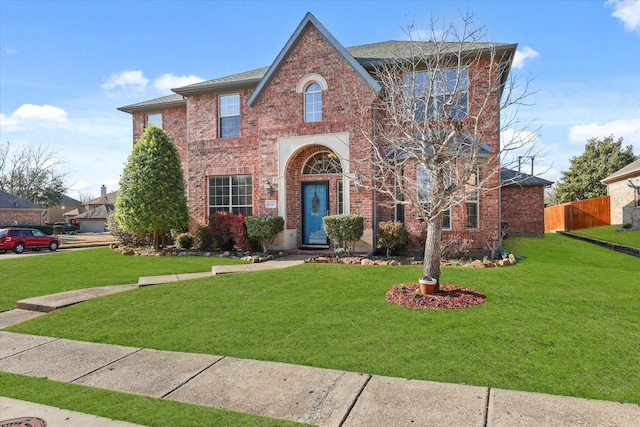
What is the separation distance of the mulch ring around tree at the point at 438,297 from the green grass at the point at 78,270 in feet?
20.9

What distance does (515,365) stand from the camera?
4465mm

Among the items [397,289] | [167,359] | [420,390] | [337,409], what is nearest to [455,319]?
[397,289]

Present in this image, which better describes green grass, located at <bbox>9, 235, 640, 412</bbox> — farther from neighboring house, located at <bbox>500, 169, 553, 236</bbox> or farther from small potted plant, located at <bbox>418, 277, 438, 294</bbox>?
neighboring house, located at <bbox>500, 169, 553, 236</bbox>

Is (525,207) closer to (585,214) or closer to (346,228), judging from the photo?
(585,214)

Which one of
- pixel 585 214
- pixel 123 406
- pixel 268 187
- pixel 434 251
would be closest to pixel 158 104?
pixel 268 187

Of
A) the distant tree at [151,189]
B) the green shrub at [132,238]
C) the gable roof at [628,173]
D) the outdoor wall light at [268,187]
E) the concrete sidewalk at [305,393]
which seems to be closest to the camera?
the concrete sidewalk at [305,393]

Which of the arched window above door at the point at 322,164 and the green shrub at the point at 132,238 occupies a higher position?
the arched window above door at the point at 322,164

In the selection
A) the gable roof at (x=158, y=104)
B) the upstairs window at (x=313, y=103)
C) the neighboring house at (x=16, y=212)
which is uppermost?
the gable roof at (x=158, y=104)

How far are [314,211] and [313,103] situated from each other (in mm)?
4010

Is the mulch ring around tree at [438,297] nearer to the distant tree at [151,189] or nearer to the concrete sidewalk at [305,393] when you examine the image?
the concrete sidewalk at [305,393]

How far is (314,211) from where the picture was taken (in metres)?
14.8

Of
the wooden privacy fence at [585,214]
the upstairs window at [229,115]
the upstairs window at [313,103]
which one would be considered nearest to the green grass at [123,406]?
the upstairs window at [313,103]

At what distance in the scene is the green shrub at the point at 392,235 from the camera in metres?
12.5

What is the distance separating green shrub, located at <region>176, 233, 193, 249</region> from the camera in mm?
16078
